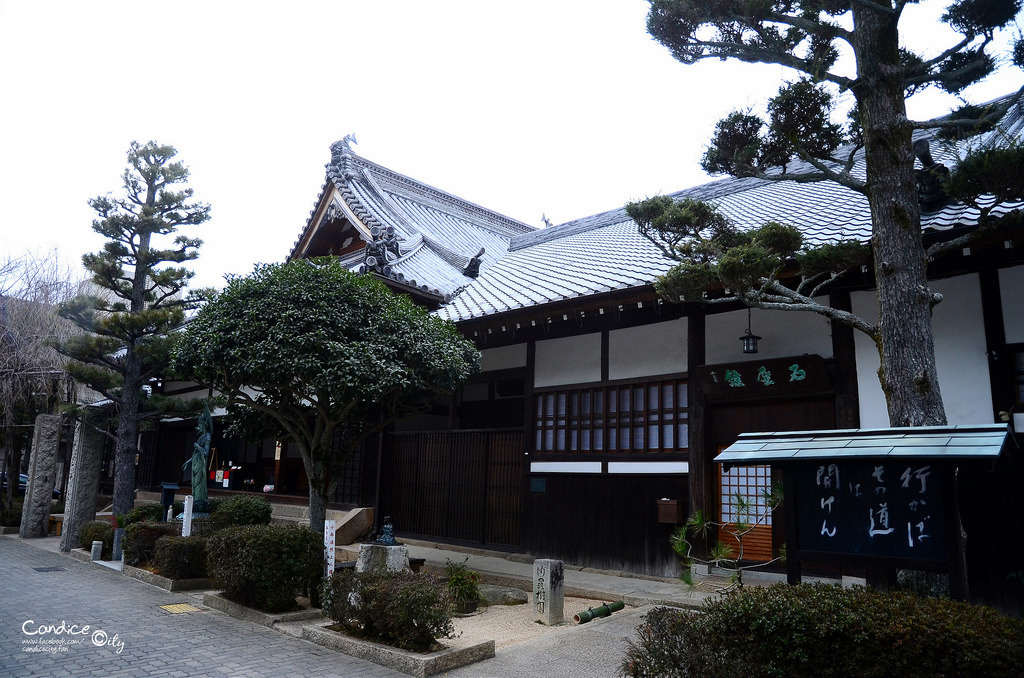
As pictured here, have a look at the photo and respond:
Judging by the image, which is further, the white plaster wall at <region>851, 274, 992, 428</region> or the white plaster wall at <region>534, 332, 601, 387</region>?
the white plaster wall at <region>534, 332, 601, 387</region>

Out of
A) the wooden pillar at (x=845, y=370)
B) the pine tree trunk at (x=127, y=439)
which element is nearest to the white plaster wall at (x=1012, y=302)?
the wooden pillar at (x=845, y=370)

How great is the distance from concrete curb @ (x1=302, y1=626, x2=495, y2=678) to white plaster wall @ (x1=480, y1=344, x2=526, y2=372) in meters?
6.96

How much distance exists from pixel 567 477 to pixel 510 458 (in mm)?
1621

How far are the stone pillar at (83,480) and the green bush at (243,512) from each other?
10.8 ft

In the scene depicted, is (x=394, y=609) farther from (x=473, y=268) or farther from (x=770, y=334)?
(x=473, y=268)

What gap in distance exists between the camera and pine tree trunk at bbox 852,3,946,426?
573 cm

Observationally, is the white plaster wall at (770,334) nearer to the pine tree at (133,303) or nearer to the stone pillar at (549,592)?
the stone pillar at (549,592)

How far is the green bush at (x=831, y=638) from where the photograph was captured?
13.0 ft

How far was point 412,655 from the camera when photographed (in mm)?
6219

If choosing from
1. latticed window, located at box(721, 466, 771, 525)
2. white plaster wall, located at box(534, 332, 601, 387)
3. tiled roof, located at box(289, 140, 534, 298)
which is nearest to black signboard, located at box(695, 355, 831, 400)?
latticed window, located at box(721, 466, 771, 525)

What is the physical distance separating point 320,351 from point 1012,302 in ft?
28.3

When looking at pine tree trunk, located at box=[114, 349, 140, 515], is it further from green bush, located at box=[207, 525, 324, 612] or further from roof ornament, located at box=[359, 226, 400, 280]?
green bush, located at box=[207, 525, 324, 612]

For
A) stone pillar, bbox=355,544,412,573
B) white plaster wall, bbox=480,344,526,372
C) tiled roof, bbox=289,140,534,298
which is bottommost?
stone pillar, bbox=355,544,412,573

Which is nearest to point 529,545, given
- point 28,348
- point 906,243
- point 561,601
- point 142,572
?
point 561,601
